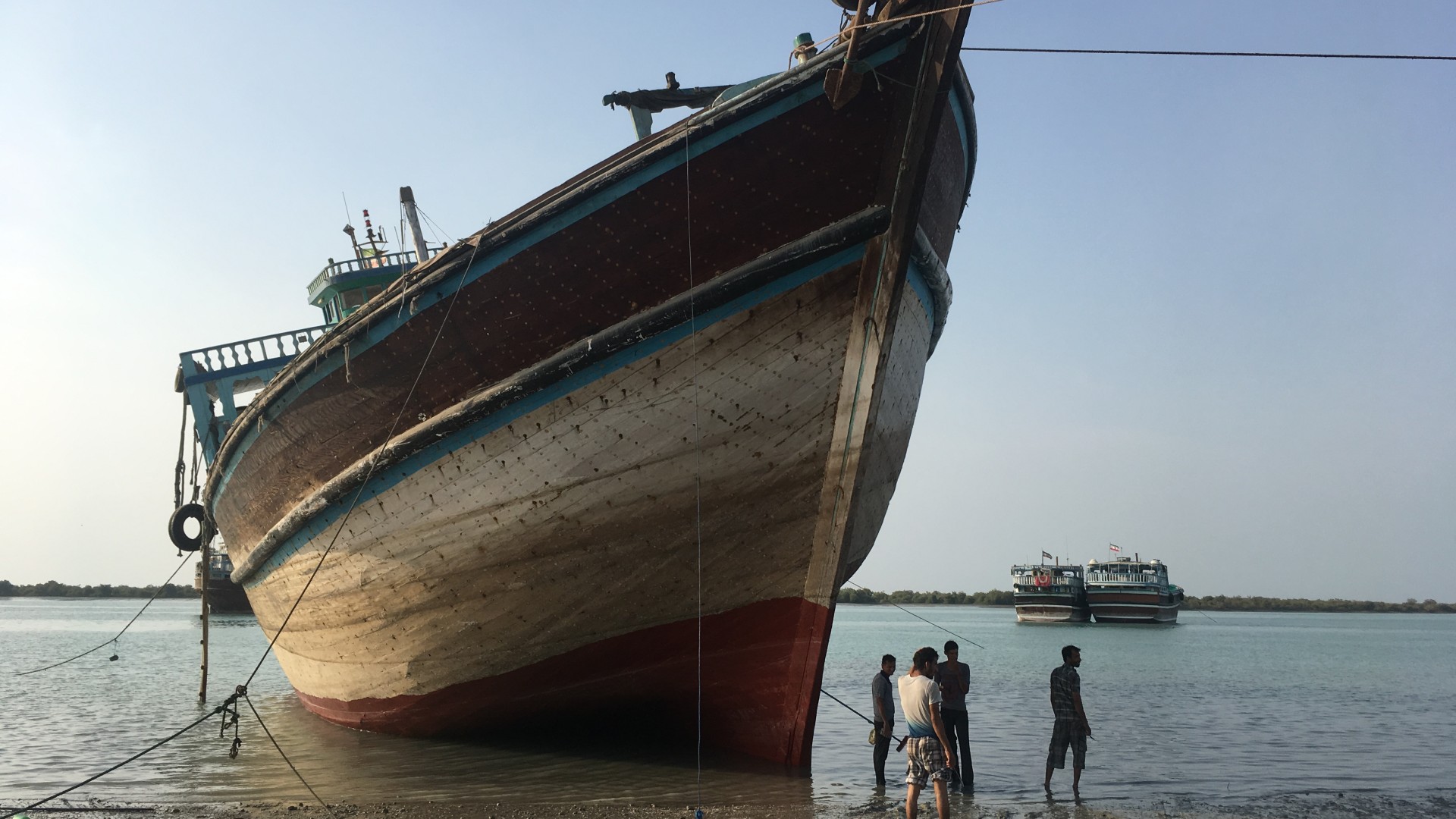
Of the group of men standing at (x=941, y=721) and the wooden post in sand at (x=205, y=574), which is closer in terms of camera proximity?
the group of men standing at (x=941, y=721)

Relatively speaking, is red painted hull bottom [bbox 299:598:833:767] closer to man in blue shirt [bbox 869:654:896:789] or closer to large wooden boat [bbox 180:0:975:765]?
large wooden boat [bbox 180:0:975:765]

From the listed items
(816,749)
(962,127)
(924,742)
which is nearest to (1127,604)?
(816,749)

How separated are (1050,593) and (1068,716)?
44.6 metres

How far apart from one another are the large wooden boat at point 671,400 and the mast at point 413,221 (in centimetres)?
520

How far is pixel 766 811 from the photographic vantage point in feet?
22.8

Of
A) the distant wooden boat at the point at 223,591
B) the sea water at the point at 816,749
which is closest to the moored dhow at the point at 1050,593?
the sea water at the point at 816,749

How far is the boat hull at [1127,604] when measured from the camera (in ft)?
148

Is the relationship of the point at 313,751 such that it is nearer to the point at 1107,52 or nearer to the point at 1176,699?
the point at 1107,52

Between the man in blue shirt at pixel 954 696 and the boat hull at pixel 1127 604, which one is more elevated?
the man in blue shirt at pixel 954 696

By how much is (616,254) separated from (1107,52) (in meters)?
3.62

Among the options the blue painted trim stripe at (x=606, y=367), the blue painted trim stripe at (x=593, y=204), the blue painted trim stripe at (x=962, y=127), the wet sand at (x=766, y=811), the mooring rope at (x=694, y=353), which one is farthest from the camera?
the blue painted trim stripe at (x=962, y=127)

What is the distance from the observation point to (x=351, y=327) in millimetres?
8195

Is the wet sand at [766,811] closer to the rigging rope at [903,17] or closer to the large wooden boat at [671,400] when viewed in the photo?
the large wooden boat at [671,400]

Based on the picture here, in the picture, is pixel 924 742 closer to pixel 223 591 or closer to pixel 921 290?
pixel 921 290
